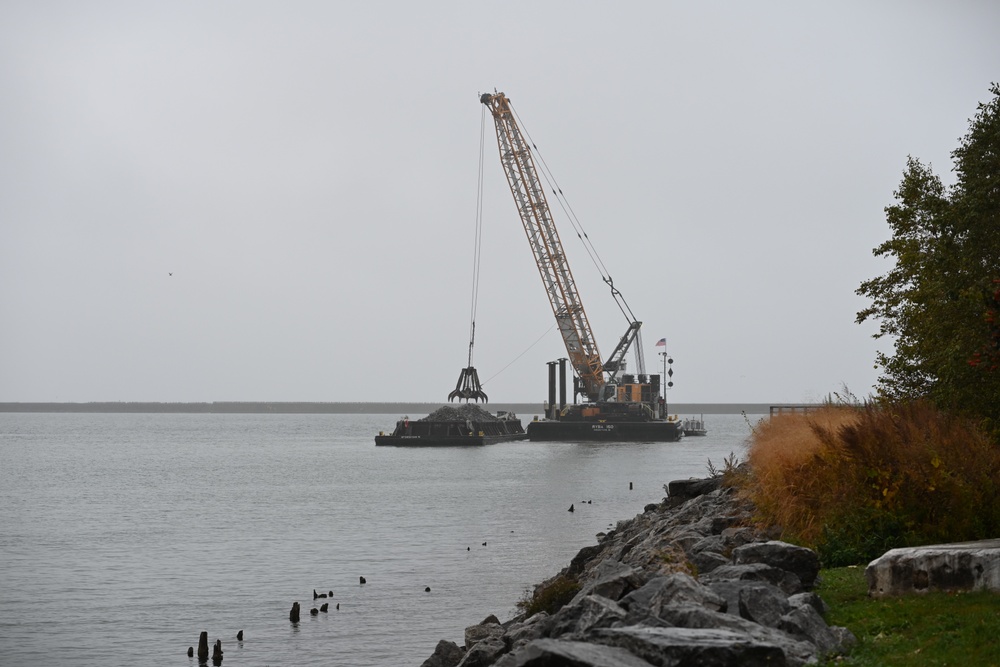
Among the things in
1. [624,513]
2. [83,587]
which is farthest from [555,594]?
[624,513]

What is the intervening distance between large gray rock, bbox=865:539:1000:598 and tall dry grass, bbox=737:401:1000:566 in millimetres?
1989

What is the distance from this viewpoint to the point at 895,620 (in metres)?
9.91

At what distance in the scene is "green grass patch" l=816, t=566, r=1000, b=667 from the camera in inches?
345

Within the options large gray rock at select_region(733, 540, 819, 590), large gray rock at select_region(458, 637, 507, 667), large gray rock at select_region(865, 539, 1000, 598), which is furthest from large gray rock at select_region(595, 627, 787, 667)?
large gray rock at select_region(458, 637, 507, 667)

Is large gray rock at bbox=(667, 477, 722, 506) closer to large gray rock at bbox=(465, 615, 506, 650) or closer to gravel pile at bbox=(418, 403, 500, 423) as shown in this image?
large gray rock at bbox=(465, 615, 506, 650)

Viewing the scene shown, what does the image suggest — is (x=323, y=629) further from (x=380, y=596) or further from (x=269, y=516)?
(x=269, y=516)

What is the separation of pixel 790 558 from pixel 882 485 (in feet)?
9.11

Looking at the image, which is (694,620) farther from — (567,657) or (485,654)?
(485,654)

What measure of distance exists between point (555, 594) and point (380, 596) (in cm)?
904

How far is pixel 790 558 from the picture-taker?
11.6m

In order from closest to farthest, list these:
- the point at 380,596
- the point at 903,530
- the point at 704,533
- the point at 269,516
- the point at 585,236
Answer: the point at 903,530
the point at 704,533
the point at 380,596
the point at 269,516
the point at 585,236

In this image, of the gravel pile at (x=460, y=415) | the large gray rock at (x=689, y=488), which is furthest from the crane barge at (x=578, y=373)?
the large gray rock at (x=689, y=488)

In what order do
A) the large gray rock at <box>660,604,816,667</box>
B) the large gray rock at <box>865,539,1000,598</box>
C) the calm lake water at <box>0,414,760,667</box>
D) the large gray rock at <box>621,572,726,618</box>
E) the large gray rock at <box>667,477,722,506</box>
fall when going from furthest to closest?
the large gray rock at <box>667,477,722,506</box>
the calm lake water at <box>0,414,760,667</box>
the large gray rock at <box>865,539,1000,598</box>
the large gray rock at <box>621,572,726,618</box>
the large gray rock at <box>660,604,816,667</box>

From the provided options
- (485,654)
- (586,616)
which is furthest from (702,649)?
(485,654)
